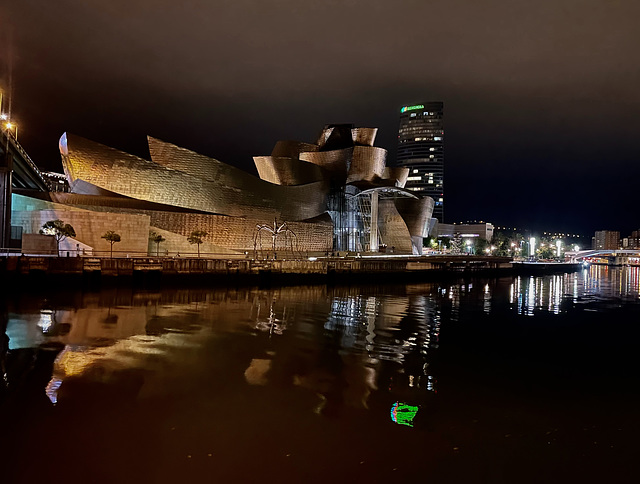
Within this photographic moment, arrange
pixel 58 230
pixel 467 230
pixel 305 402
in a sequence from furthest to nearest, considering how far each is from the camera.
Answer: pixel 467 230, pixel 58 230, pixel 305 402

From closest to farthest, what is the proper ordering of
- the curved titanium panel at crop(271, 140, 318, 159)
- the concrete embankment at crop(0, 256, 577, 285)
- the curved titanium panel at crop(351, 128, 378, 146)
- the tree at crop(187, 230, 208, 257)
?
the concrete embankment at crop(0, 256, 577, 285) < the tree at crop(187, 230, 208, 257) < the curved titanium panel at crop(271, 140, 318, 159) < the curved titanium panel at crop(351, 128, 378, 146)

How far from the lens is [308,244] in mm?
45844

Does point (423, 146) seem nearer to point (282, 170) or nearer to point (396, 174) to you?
point (396, 174)

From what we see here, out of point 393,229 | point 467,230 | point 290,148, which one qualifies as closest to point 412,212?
point 393,229

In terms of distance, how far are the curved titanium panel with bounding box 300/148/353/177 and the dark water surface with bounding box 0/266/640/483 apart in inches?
1671

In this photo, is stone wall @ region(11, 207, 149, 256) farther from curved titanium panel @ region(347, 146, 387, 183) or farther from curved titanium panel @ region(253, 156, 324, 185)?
curved titanium panel @ region(347, 146, 387, 183)

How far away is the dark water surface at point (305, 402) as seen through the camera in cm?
581

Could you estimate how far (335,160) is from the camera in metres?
57.3

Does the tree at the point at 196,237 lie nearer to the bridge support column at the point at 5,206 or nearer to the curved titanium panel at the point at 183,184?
the curved titanium panel at the point at 183,184

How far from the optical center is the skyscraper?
174m

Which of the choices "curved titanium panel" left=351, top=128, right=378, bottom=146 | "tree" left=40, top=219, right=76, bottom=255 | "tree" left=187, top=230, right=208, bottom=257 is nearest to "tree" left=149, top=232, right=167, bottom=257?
"tree" left=187, top=230, right=208, bottom=257

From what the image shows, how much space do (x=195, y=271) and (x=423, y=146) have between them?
162768mm

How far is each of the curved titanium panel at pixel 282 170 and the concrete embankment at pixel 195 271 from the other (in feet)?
51.8

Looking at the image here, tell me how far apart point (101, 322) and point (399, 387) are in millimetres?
9902
